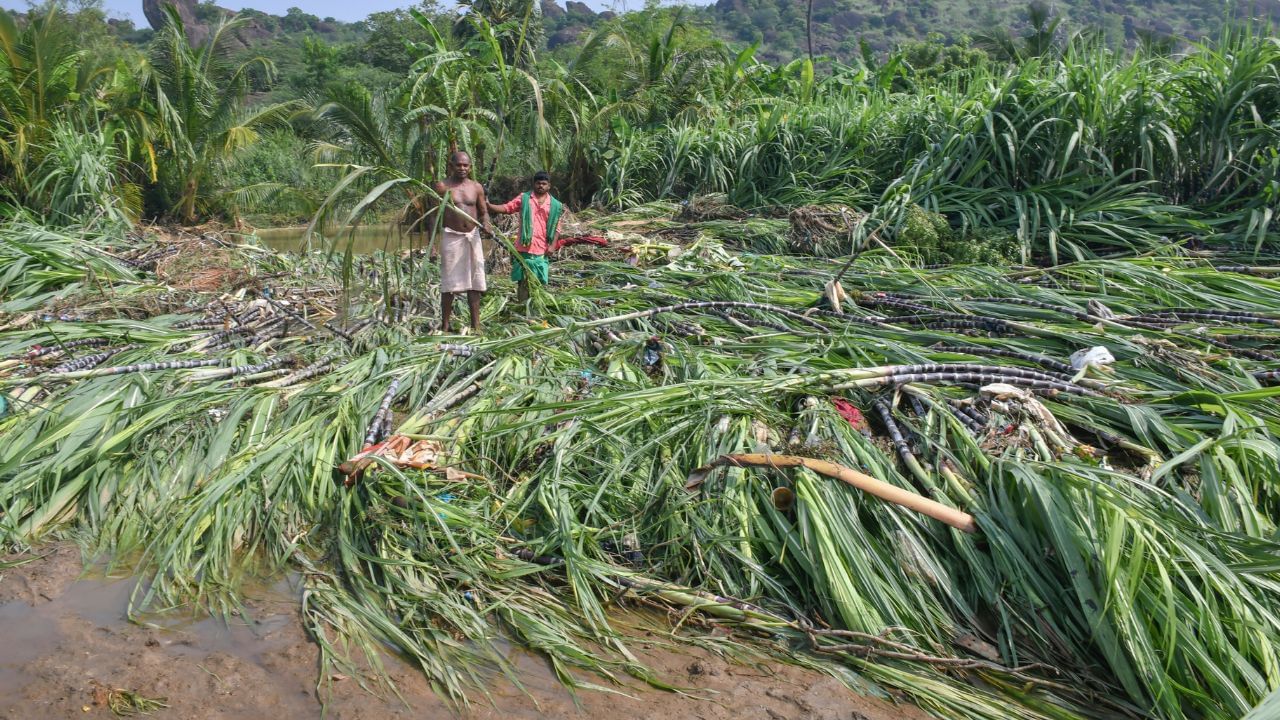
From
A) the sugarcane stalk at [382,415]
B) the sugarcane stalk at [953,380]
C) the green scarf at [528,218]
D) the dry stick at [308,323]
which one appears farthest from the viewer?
the green scarf at [528,218]

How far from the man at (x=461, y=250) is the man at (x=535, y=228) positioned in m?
0.38

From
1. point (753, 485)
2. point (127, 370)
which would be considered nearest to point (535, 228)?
point (127, 370)

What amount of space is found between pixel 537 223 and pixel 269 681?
379cm

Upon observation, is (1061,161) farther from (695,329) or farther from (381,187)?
(381,187)

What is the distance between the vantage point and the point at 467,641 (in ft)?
8.71

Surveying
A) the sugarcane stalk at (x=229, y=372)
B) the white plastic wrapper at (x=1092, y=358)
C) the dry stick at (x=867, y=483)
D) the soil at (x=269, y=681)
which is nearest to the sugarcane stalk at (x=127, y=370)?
the sugarcane stalk at (x=229, y=372)

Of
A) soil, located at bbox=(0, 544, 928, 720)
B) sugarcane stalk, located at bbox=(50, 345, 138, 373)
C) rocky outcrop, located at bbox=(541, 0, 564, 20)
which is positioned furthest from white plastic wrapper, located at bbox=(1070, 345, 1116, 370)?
rocky outcrop, located at bbox=(541, 0, 564, 20)

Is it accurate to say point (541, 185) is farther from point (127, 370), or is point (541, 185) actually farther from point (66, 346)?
point (66, 346)

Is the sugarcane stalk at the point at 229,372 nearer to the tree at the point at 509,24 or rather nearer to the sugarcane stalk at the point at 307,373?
the sugarcane stalk at the point at 307,373

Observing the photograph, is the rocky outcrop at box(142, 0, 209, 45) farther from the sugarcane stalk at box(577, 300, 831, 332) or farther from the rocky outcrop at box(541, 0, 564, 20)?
the sugarcane stalk at box(577, 300, 831, 332)

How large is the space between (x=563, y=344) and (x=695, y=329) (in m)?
0.71

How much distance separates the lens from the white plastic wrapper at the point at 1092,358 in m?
3.65

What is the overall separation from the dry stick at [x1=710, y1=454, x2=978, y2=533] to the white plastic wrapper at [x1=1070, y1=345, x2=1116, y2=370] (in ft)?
4.15

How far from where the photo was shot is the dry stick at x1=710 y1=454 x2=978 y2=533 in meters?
2.73
